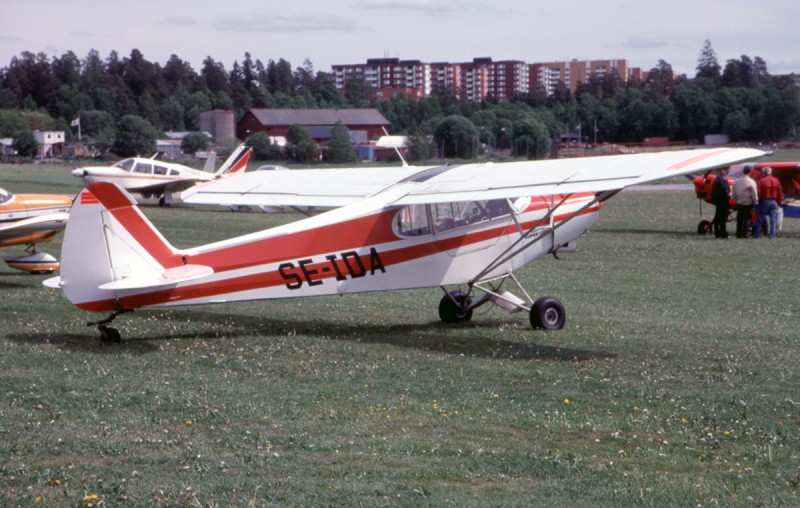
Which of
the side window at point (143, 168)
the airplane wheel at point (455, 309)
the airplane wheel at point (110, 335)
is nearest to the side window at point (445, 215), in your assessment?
the airplane wheel at point (455, 309)

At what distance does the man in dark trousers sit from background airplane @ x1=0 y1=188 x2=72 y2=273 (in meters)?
13.7

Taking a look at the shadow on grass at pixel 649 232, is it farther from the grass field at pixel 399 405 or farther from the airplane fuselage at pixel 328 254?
the airplane fuselage at pixel 328 254

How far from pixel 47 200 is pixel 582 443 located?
37.1 ft

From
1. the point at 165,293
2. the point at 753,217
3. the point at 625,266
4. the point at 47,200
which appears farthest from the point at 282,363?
the point at 753,217

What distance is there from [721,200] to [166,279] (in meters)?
15.9

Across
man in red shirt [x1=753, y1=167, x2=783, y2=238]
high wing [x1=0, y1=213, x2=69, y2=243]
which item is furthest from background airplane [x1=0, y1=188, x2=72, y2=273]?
man in red shirt [x1=753, y1=167, x2=783, y2=238]

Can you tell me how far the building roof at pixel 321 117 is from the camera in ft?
256

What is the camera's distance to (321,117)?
85.0m

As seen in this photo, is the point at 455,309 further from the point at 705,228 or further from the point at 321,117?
the point at 321,117

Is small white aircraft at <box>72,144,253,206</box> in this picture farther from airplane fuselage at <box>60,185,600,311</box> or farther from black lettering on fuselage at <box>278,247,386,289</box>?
black lettering on fuselage at <box>278,247,386,289</box>

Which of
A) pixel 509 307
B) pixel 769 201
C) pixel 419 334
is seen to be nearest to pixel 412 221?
pixel 419 334

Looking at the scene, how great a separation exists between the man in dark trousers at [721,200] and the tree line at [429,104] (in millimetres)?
24030

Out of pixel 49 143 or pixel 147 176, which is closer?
pixel 147 176

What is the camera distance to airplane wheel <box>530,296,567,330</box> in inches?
425
